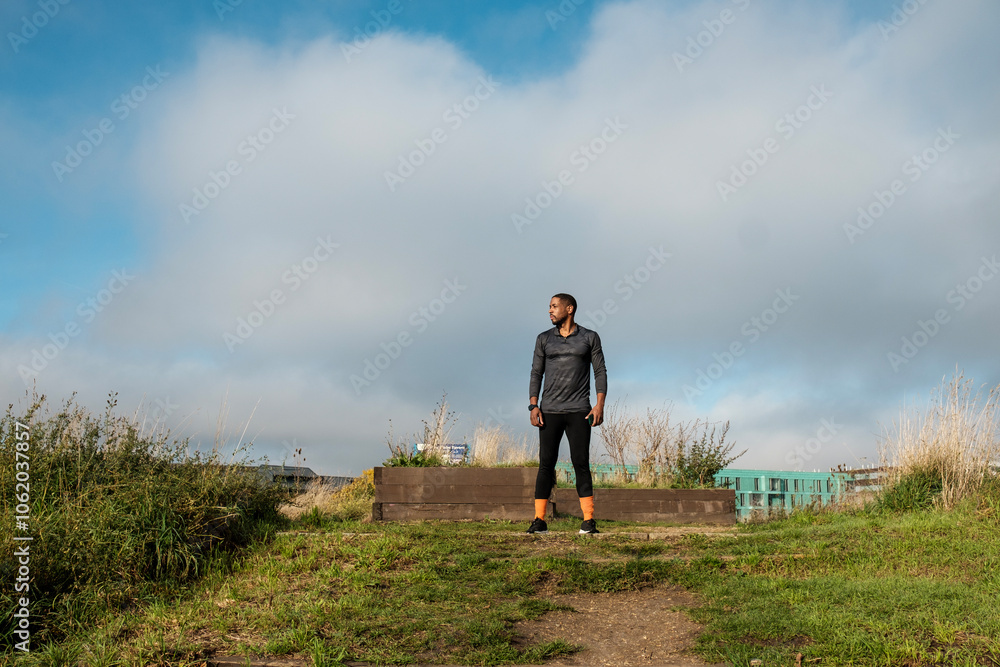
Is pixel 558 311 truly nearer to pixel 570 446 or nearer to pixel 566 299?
pixel 566 299

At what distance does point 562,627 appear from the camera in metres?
4.93

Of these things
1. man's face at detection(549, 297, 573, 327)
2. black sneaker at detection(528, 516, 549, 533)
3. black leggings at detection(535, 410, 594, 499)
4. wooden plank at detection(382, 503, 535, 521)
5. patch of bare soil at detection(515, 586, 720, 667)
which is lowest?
patch of bare soil at detection(515, 586, 720, 667)

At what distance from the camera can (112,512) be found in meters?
6.23

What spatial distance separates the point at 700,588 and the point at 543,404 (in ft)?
8.40

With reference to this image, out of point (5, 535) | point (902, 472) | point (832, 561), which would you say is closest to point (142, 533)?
point (5, 535)

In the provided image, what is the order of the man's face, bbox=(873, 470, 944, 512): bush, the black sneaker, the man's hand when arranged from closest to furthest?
the man's hand < the black sneaker < the man's face < bbox=(873, 470, 944, 512): bush

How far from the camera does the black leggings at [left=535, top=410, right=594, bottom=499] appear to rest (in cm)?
731

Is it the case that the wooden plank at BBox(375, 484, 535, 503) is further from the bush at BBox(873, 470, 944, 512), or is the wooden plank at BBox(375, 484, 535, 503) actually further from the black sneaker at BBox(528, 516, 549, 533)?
the bush at BBox(873, 470, 944, 512)

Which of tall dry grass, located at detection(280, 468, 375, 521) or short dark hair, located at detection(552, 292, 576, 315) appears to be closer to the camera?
short dark hair, located at detection(552, 292, 576, 315)

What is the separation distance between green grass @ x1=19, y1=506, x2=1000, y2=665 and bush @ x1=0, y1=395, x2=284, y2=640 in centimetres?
43

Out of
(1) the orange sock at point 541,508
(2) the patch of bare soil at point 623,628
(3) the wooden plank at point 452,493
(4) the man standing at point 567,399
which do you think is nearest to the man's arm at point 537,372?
(4) the man standing at point 567,399

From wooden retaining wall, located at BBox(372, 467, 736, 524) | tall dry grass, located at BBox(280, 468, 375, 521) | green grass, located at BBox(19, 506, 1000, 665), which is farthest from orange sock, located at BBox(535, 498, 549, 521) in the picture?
tall dry grass, located at BBox(280, 468, 375, 521)

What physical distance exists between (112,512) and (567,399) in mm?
4372

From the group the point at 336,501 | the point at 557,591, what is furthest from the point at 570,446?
the point at 336,501
